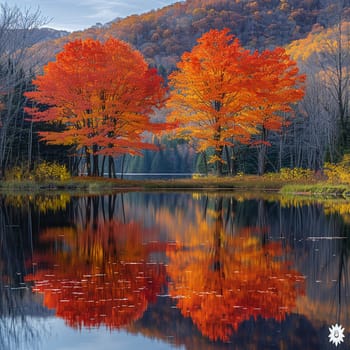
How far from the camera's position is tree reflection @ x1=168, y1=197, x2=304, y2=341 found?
765cm

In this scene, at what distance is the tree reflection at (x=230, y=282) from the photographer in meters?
7.65

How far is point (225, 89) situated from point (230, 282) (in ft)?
99.1

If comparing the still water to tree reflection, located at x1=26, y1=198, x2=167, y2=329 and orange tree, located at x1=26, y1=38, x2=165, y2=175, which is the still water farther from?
orange tree, located at x1=26, y1=38, x2=165, y2=175

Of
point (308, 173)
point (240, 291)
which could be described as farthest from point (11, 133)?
point (240, 291)

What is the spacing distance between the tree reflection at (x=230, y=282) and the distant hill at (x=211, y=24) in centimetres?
11721

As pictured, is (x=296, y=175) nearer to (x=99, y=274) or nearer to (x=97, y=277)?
(x=99, y=274)

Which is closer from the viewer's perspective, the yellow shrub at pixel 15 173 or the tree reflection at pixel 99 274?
the tree reflection at pixel 99 274

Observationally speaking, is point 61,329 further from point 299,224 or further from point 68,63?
point 68,63

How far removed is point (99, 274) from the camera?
10.2 meters

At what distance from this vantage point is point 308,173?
4025 centimetres

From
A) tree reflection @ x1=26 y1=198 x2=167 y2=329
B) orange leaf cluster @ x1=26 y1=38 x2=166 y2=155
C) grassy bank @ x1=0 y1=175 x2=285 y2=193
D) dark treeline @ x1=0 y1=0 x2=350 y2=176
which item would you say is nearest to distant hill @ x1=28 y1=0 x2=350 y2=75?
dark treeline @ x1=0 y1=0 x2=350 y2=176

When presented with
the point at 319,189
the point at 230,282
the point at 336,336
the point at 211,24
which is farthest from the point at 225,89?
the point at 211,24

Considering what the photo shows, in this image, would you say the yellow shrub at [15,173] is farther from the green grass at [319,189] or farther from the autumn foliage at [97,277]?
the autumn foliage at [97,277]

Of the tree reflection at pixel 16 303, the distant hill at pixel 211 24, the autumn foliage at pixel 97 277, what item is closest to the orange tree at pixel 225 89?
the autumn foliage at pixel 97 277
